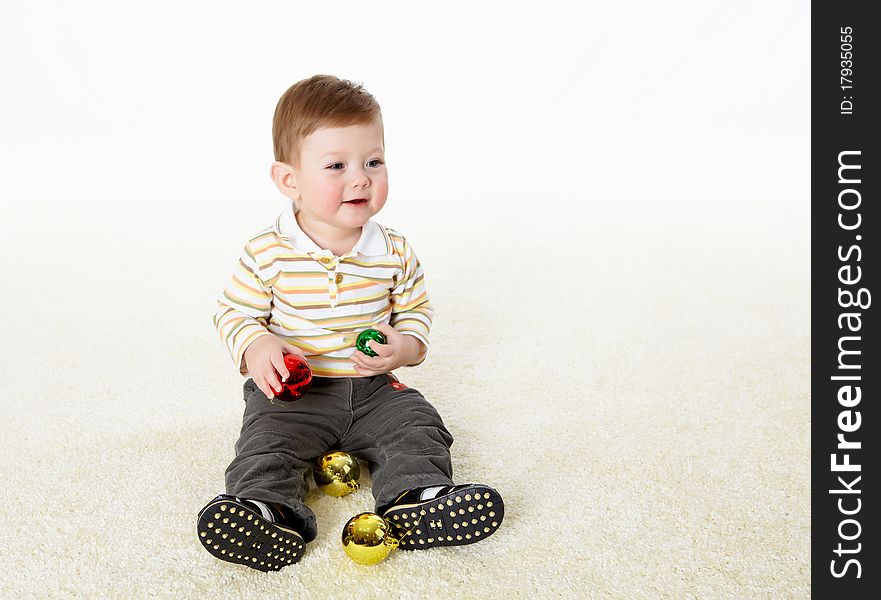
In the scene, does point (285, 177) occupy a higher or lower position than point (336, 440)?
higher

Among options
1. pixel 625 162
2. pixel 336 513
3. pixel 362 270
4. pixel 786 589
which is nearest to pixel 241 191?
pixel 625 162

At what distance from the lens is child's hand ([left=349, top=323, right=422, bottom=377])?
1061 mm

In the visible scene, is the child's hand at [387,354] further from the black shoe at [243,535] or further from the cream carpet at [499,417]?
the black shoe at [243,535]

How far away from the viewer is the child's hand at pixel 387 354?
106 cm

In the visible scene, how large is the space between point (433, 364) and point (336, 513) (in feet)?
1.53

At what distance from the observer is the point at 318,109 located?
1023mm

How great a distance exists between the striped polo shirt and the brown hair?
0.36 feet

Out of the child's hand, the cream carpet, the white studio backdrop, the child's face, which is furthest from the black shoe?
the white studio backdrop

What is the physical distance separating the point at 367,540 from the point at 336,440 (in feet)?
0.77

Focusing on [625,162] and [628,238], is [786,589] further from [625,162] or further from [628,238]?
[625,162]

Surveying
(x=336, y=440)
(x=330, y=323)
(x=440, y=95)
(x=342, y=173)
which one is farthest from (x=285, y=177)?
(x=440, y=95)

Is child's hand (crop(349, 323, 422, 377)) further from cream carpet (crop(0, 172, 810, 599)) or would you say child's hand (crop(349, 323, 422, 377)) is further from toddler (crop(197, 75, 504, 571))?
cream carpet (crop(0, 172, 810, 599))

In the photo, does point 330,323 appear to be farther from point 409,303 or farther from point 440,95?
point 440,95

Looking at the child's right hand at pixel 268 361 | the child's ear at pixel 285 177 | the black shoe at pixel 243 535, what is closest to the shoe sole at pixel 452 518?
the black shoe at pixel 243 535
